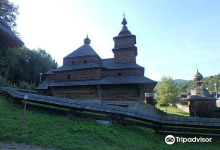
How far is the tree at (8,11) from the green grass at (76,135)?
2391 centimetres

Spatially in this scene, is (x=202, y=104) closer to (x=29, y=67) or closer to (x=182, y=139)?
(x=182, y=139)

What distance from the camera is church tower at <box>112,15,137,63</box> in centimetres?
1600

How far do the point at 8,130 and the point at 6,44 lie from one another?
3.78 m

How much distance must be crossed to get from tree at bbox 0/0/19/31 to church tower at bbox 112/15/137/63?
68.2ft

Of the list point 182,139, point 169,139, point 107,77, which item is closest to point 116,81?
point 107,77

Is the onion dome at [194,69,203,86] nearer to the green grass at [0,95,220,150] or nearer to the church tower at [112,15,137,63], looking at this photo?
the church tower at [112,15,137,63]

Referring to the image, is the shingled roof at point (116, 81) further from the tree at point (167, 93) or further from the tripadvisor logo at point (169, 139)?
the tree at point (167, 93)

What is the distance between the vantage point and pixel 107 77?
15.2 meters

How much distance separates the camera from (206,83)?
9188 cm

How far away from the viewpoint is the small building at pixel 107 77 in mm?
13680

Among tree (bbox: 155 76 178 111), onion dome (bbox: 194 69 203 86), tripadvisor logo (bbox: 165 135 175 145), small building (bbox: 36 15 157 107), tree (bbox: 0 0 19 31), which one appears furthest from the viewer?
tree (bbox: 155 76 178 111)

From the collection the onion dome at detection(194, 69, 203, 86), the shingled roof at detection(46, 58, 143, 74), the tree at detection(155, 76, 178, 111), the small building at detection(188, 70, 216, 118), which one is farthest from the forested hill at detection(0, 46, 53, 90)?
the onion dome at detection(194, 69, 203, 86)

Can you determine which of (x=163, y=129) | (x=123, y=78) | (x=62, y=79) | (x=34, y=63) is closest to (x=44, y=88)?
(x=62, y=79)

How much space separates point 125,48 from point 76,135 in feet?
42.4
